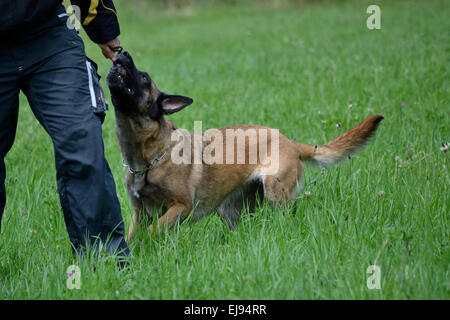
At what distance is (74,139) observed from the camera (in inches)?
112

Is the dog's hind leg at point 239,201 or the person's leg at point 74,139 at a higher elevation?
the person's leg at point 74,139

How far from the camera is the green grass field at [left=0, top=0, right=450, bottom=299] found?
2.63 m

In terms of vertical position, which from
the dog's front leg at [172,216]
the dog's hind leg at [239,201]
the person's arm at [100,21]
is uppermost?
the person's arm at [100,21]

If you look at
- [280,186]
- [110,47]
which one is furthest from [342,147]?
[110,47]

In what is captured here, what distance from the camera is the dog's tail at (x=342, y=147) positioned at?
4.00 meters

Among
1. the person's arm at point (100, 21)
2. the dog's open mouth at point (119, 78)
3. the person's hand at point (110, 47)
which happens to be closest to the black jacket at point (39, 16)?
the person's arm at point (100, 21)

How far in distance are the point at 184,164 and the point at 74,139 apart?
1192 millimetres

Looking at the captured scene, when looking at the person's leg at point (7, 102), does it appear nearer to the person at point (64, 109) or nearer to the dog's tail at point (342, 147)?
the person at point (64, 109)

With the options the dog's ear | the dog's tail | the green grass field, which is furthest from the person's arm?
the dog's tail

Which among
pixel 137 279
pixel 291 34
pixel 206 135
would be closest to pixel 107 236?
pixel 137 279

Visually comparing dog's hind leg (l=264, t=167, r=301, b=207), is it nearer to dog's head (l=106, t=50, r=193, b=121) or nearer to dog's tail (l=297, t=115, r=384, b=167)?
dog's tail (l=297, t=115, r=384, b=167)

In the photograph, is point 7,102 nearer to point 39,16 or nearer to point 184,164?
point 39,16

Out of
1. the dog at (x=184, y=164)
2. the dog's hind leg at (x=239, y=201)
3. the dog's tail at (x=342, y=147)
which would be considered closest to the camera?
the dog at (x=184, y=164)

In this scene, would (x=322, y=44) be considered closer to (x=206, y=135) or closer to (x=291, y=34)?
(x=291, y=34)
